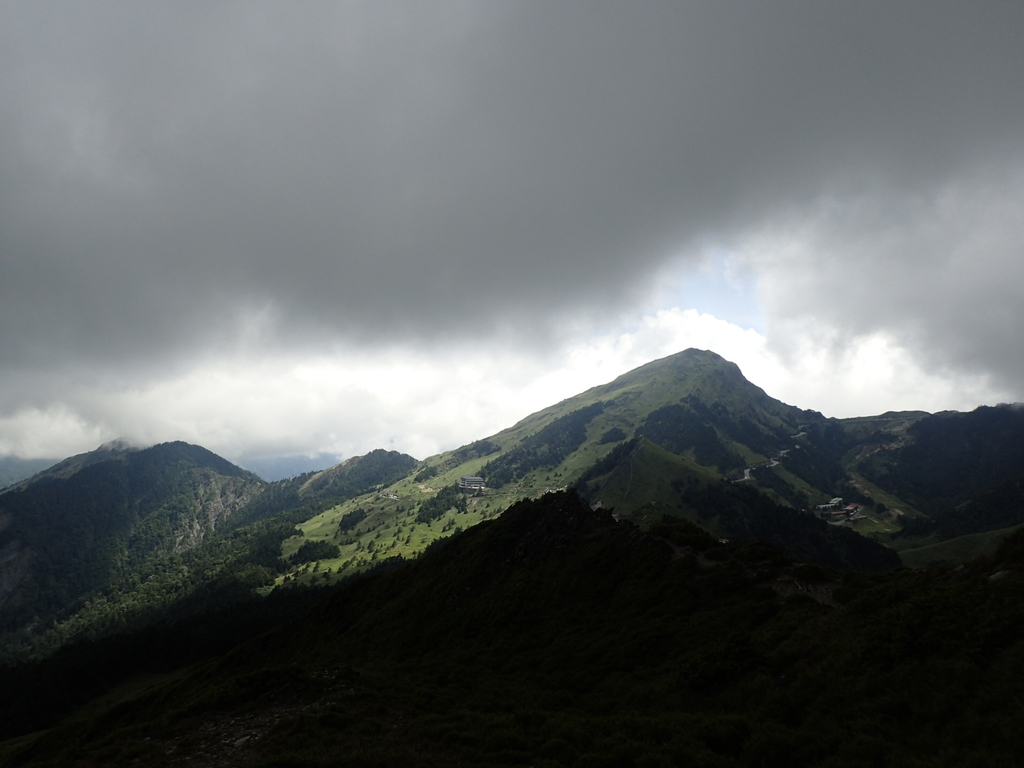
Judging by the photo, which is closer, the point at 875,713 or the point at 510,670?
the point at 875,713

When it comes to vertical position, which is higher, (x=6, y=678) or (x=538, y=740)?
(x=538, y=740)

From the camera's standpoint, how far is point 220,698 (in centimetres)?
A: 2792

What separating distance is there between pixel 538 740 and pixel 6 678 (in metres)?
224

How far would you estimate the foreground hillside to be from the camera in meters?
15.2

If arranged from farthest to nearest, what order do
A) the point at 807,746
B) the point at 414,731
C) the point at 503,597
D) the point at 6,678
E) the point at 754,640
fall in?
the point at 6,678 < the point at 503,597 < the point at 754,640 < the point at 414,731 < the point at 807,746

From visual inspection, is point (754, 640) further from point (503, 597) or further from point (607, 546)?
point (503, 597)

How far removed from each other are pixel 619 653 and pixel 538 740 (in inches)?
568

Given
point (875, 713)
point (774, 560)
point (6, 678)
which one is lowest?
point (6, 678)

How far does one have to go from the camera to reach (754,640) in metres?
25.8

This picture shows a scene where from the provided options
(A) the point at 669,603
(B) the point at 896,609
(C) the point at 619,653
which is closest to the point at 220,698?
(C) the point at 619,653

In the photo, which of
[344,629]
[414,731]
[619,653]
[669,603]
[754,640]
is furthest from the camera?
[344,629]

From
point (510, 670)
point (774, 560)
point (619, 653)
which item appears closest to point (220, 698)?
point (510, 670)

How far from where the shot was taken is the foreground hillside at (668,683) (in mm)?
15242

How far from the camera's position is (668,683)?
82.7ft
